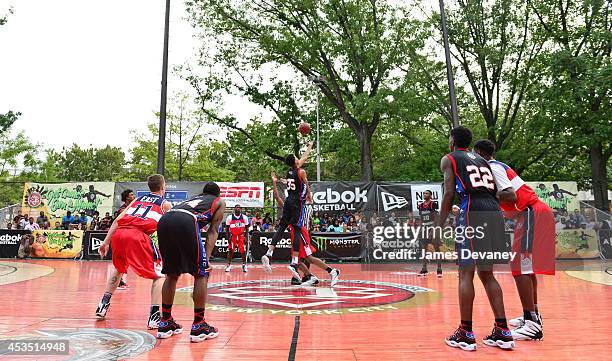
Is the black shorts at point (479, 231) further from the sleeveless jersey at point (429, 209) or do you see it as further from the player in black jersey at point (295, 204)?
the sleeveless jersey at point (429, 209)

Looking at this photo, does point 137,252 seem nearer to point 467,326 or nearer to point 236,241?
point 467,326

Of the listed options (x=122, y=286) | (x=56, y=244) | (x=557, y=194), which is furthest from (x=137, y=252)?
(x=557, y=194)

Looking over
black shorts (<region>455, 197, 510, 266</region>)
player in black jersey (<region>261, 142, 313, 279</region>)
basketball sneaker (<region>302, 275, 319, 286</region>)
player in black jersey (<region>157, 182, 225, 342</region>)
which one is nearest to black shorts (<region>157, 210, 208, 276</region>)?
player in black jersey (<region>157, 182, 225, 342</region>)

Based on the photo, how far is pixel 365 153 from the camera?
888 inches

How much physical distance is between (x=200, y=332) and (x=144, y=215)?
6.06 ft

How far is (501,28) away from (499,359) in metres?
22.2

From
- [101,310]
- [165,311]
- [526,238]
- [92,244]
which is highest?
[526,238]

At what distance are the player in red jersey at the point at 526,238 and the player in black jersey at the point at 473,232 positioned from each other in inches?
11.4

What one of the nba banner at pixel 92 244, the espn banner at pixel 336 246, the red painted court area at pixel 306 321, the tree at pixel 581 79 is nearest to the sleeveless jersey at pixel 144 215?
the red painted court area at pixel 306 321

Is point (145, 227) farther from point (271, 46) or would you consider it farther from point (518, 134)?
point (518, 134)

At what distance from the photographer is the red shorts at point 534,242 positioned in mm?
4574

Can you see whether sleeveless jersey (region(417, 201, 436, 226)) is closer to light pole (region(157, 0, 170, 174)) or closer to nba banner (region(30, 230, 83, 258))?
light pole (region(157, 0, 170, 174))

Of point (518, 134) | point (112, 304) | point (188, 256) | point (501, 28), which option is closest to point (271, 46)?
point (501, 28)

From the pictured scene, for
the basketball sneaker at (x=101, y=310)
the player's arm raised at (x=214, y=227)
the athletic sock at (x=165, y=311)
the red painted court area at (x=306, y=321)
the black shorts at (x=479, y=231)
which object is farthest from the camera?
the basketball sneaker at (x=101, y=310)
